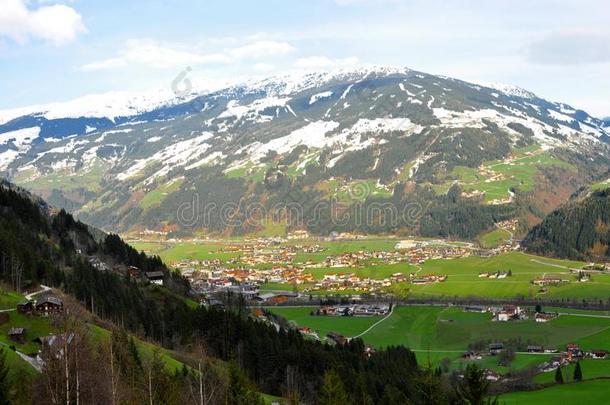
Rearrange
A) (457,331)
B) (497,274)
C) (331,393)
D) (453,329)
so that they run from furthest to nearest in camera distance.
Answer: (497,274) → (453,329) → (457,331) → (331,393)

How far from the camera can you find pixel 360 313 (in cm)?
12106

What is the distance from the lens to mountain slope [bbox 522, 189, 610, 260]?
172 metres

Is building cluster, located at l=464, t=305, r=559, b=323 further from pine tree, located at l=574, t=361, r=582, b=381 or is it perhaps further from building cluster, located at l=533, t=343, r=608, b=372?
pine tree, located at l=574, t=361, r=582, b=381

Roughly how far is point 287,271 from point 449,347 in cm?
8377

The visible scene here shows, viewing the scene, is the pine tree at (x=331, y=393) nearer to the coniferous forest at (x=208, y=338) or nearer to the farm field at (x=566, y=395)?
the coniferous forest at (x=208, y=338)

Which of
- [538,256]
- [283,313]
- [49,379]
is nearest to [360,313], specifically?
[283,313]

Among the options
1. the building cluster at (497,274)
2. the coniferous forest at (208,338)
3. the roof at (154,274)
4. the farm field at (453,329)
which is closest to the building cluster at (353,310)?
the farm field at (453,329)

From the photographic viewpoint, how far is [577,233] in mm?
179875

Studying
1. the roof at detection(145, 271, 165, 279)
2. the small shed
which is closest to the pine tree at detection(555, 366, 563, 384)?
the small shed

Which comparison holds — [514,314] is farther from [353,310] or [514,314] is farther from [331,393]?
[331,393]

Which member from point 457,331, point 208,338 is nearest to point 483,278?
point 457,331

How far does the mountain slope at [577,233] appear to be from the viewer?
6753 inches

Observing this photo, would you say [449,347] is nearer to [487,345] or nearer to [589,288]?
[487,345]

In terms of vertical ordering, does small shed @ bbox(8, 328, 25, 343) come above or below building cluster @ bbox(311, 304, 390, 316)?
above
